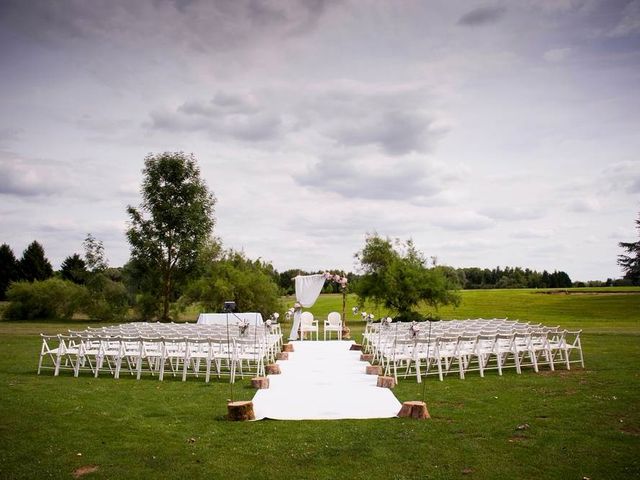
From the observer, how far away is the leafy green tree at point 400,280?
33000mm

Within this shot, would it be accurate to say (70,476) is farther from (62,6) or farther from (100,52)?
(100,52)

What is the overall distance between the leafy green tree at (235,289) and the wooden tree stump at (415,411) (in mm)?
26254

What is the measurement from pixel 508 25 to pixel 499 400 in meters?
12.2

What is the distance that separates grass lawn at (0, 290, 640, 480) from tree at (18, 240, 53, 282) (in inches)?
2284

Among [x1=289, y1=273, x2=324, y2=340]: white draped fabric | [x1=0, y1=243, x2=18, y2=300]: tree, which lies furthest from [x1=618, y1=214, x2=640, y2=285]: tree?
[x1=0, y1=243, x2=18, y2=300]: tree

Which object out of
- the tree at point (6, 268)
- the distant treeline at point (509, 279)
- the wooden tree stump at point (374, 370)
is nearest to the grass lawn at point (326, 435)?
the wooden tree stump at point (374, 370)

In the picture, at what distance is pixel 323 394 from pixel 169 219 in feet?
83.5

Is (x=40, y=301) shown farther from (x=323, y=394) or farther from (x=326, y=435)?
(x=326, y=435)

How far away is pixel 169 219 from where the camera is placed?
3300cm

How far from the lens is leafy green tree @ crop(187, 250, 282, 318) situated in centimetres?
3347

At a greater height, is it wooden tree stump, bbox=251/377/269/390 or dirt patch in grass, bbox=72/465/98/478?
wooden tree stump, bbox=251/377/269/390

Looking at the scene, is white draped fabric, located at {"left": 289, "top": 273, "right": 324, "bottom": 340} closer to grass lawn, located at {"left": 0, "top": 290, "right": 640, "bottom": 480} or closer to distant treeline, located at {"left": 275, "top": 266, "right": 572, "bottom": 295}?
grass lawn, located at {"left": 0, "top": 290, "right": 640, "bottom": 480}

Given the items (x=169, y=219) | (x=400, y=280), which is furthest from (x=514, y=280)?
(x=169, y=219)

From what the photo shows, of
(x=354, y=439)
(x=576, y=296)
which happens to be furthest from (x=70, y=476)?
(x=576, y=296)
